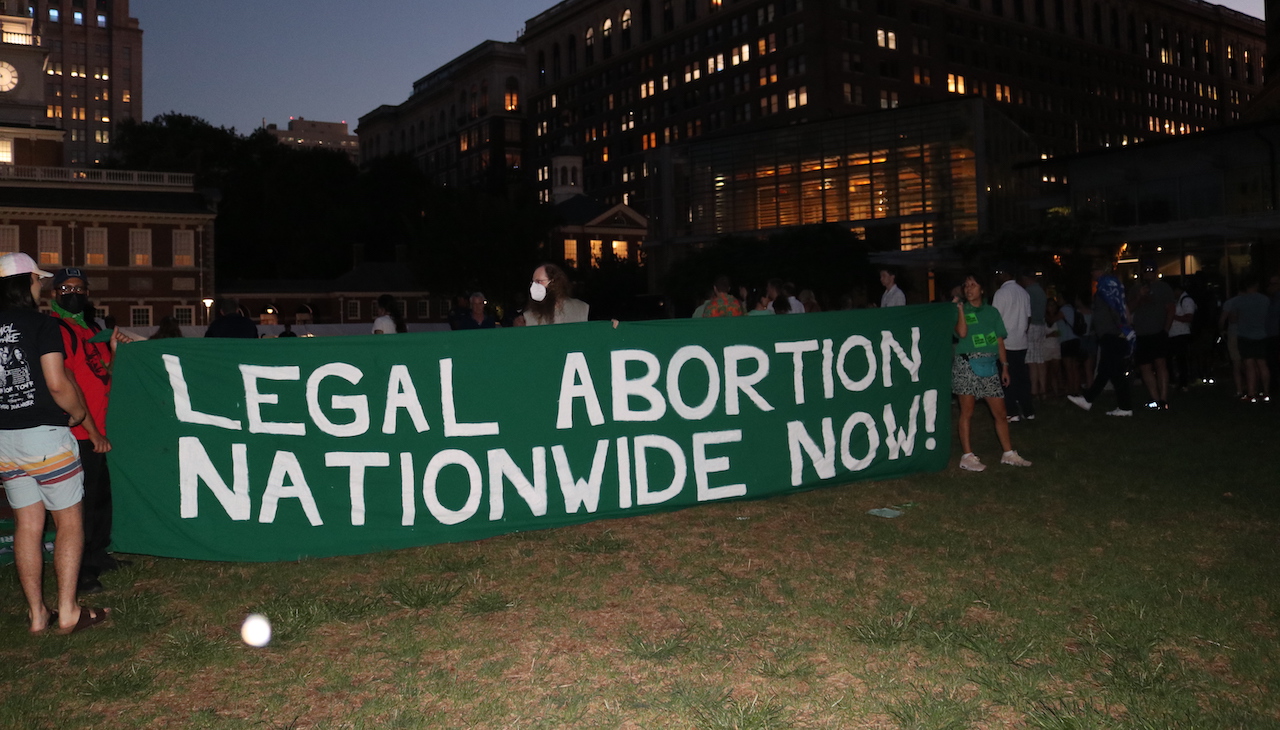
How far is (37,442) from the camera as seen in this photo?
4688 mm

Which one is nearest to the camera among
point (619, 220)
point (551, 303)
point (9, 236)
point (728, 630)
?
point (728, 630)

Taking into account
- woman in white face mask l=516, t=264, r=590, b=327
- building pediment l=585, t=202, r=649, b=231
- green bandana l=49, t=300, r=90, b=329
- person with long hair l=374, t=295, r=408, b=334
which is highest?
building pediment l=585, t=202, r=649, b=231

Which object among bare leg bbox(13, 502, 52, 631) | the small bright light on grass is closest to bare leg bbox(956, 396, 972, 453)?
the small bright light on grass

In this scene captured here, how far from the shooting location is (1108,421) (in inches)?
476

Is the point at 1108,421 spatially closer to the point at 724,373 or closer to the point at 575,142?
the point at 724,373

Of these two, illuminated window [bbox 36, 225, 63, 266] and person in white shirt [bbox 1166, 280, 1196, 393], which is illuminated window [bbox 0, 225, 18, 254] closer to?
illuminated window [bbox 36, 225, 63, 266]

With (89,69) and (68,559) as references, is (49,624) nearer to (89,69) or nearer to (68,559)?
(68,559)

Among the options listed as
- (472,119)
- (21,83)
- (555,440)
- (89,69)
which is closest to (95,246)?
(21,83)

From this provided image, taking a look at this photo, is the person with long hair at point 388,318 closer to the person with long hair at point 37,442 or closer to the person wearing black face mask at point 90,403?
the person wearing black face mask at point 90,403

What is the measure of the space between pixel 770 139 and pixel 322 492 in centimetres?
5136

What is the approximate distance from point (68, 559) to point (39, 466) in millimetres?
531

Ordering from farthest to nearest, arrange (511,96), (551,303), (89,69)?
(89,69), (511,96), (551,303)

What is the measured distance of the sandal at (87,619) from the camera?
4.80 meters

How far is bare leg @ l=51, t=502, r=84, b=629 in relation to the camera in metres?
4.83
